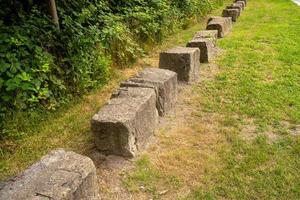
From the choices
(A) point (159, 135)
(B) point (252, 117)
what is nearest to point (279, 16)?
(B) point (252, 117)

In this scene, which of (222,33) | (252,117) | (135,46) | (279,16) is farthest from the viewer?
(279,16)

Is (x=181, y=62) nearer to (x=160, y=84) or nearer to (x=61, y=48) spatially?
(x=160, y=84)

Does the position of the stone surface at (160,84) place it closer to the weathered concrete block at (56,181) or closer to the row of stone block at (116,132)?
the row of stone block at (116,132)

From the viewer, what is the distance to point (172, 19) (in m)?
8.42

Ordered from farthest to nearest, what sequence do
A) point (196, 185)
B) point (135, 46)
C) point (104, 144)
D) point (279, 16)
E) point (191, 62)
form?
point (279, 16) < point (135, 46) < point (191, 62) < point (104, 144) < point (196, 185)

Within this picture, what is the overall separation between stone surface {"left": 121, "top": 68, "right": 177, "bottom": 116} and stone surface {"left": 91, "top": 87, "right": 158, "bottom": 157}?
0.30m

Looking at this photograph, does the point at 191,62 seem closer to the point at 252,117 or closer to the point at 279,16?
the point at 252,117

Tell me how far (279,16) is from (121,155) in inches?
344

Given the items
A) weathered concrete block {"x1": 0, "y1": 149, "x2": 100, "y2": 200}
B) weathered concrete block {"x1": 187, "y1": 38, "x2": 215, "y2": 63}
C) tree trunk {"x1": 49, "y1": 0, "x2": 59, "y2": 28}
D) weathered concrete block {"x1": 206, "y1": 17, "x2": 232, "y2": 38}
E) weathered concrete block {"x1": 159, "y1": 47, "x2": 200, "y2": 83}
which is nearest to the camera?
weathered concrete block {"x1": 0, "y1": 149, "x2": 100, "y2": 200}

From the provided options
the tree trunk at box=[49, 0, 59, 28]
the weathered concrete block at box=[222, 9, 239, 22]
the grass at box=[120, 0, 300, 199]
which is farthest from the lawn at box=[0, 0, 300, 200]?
the weathered concrete block at box=[222, 9, 239, 22]

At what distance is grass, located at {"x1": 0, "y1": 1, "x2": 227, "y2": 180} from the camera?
11.6 ft

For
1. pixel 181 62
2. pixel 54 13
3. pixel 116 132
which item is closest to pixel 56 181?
pixel 116 132

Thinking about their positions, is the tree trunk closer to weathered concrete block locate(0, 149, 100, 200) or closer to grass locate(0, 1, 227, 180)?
grass locate(0, 1, 227, 180)

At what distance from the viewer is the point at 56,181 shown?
7.99ft
